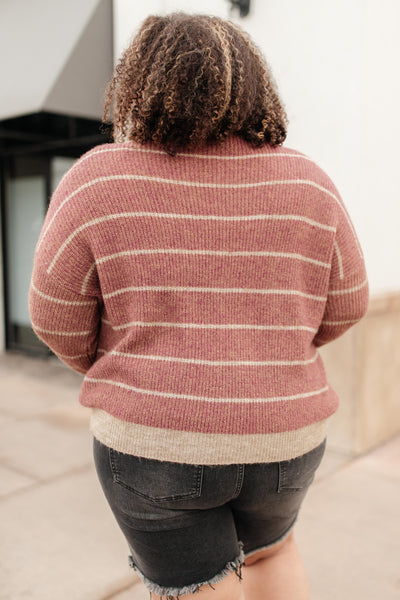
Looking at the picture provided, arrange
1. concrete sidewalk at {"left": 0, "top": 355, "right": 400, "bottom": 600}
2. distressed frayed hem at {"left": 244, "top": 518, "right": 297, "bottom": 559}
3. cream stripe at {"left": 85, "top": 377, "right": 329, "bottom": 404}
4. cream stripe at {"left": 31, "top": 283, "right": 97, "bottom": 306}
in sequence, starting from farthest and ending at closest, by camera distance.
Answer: concrete sidewalk at {"left": 0, "top": 355, "right": 400, "bottom": 600} → distressed frayed hem at {"left": 244, "top": 518, "right": 297, "bottom": 559} → cream stripe at {"left": 31, "top": 283, "right": 97, "bottom": 306} → cream stripe at {"left": 85, "top": 377, "right": 329, "bottom": 404}

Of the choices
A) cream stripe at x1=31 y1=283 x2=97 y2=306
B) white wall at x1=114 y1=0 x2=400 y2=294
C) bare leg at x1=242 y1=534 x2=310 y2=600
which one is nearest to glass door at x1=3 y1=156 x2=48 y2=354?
white wall at x1=114 y1=0 x2=400 y2=294

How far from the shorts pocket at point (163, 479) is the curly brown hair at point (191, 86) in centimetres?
63

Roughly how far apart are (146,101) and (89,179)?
7.6 inches

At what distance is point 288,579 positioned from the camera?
1.54 metres

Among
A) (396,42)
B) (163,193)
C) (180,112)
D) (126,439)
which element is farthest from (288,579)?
(396,42)

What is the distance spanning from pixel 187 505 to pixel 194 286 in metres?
0.44

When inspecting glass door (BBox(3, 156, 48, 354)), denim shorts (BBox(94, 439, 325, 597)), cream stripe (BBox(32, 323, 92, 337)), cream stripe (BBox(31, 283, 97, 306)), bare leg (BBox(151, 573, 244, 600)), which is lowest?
glass door (BBox(3, 156, 48, 354))

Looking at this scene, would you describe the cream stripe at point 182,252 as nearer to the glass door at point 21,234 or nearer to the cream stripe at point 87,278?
the cream stripe at point 87,278

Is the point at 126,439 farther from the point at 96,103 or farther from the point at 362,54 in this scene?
the point at 96,103

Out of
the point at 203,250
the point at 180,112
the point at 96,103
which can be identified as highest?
the point at 180,112

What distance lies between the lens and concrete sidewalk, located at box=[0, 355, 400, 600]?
8.22ft

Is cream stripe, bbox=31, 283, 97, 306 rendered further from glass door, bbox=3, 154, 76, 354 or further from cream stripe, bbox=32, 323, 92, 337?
glass door, bbox=3, 154, 76, 354

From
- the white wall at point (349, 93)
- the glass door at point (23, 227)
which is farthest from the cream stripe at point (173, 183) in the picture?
the glass door at point (23, 227)

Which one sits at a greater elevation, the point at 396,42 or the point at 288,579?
the point at 396,42
